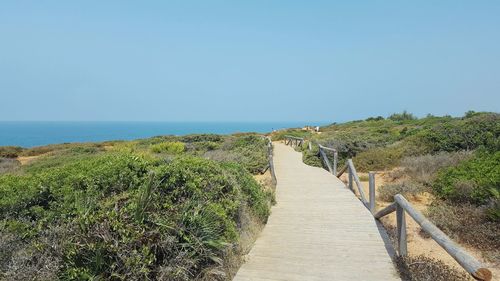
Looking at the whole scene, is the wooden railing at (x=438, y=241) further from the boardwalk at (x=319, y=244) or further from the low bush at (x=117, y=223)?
the low bush at (x=117, y=223)

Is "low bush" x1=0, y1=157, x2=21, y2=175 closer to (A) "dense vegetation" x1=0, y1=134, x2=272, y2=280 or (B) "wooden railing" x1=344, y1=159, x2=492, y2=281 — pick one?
(A) "dense vegetation" x1=0, y1=134, x2=272, y2=280

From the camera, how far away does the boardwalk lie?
196 inches

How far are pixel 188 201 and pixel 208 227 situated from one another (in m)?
0.53

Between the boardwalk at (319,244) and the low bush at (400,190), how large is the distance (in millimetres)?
1254

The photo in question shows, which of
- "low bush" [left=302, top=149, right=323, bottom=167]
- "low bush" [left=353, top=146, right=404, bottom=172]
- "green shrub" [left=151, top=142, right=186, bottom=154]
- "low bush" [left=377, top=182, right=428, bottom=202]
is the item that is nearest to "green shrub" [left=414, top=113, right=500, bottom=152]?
"low bush" [left=353, top=146, right=404, bottom=172]

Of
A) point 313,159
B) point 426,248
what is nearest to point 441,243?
point 426,248

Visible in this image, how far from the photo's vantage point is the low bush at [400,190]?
10320 millimetres

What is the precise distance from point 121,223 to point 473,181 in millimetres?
8396

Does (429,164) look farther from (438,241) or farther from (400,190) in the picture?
(438,241)

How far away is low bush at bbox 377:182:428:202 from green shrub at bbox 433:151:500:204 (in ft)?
1.82

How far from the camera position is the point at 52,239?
171 inches

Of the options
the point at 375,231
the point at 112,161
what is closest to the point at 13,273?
the point at 112,161

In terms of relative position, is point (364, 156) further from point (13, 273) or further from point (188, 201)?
point (13, 273)

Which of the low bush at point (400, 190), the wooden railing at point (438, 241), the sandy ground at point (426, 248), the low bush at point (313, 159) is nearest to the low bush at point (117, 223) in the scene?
the wooden railing at point (438, 241)
